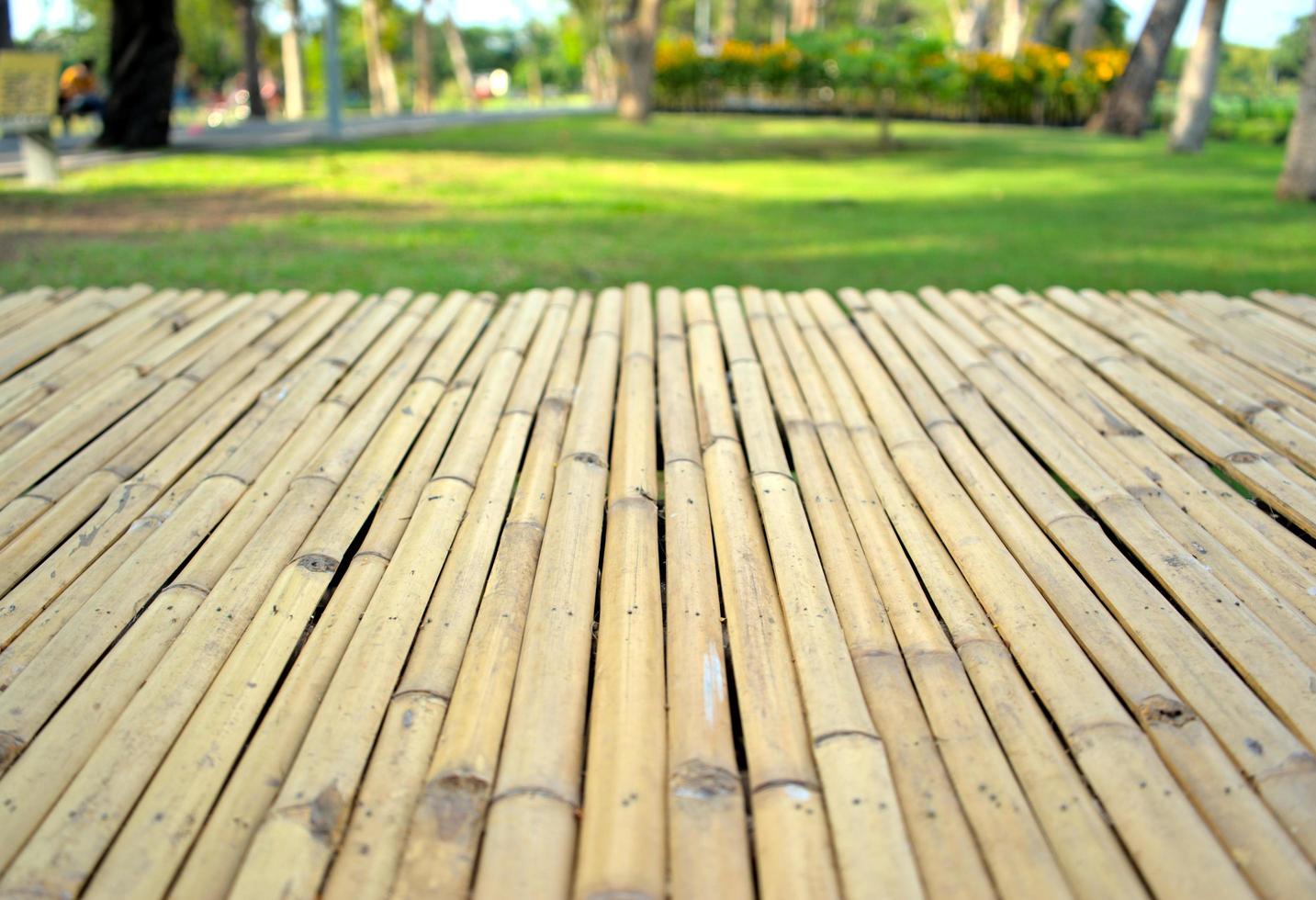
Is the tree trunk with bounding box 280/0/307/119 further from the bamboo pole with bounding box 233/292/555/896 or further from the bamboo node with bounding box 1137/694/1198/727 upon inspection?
the bamboo node with bounding box 1137/694/1198/727

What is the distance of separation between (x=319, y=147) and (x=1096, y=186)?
10018 millimetres

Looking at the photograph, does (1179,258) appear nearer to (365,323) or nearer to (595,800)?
(365,323)

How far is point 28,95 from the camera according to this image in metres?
9.27

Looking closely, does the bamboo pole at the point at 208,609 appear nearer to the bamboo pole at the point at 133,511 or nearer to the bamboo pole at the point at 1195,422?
the bamboo pole at the point at 133,511

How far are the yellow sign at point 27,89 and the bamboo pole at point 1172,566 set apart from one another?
917 centimetres

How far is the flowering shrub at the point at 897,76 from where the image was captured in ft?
61.7

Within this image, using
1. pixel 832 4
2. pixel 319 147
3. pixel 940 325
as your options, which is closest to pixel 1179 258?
pixel 940 325

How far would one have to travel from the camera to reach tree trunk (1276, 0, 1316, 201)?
31.2 feet

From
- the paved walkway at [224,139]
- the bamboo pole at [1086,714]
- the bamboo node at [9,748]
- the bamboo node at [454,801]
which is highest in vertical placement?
the paved walkway at [224,139]

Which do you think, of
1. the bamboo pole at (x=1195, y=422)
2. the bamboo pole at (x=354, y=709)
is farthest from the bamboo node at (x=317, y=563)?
the bamboo pole at (x=1195, y=422)

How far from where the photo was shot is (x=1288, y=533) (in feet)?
7.22

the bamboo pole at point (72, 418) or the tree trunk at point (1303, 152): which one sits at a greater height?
the tree trunk at point (1303, 152)

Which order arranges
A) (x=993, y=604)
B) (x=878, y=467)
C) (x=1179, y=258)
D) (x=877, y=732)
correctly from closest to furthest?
(x=877, y=732) → (x=993, y=604) → (x=878, y=467) → (x=1179, y=258)

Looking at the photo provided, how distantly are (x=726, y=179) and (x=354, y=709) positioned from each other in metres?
11.2
